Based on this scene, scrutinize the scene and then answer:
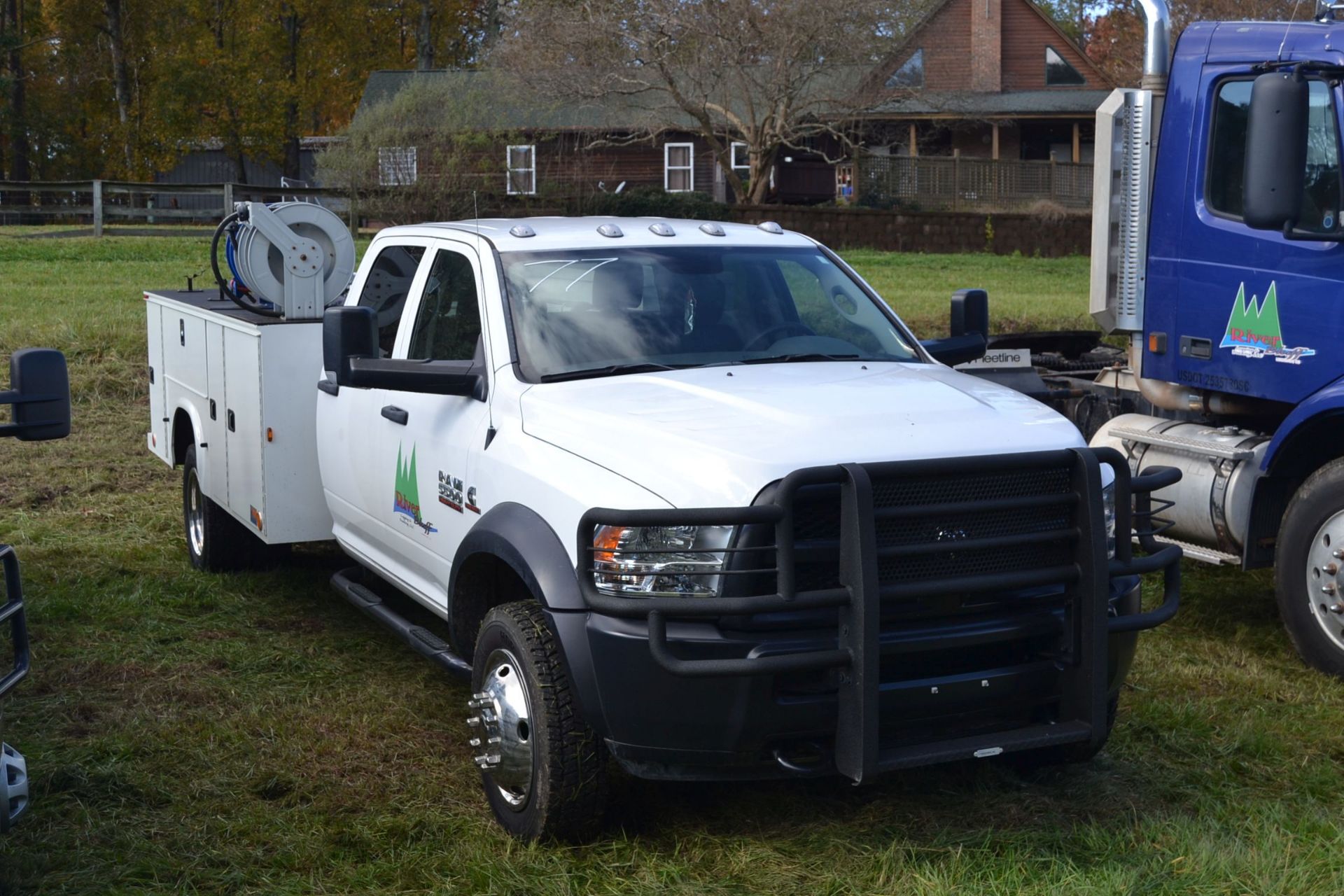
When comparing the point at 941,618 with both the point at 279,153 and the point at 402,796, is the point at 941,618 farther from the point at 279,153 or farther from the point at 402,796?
the point at 279,153

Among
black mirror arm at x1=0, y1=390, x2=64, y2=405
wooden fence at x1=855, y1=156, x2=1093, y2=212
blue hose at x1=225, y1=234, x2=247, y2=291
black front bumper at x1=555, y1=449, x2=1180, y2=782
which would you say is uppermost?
wooden fence at x1=855, y1=156, x2=1093, y2=212

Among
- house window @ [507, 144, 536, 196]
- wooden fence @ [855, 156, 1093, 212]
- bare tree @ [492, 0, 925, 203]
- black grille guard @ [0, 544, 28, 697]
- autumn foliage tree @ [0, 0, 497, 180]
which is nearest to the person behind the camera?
black grille guard @ [0, 544, 28, 697]

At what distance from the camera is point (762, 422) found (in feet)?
14.8

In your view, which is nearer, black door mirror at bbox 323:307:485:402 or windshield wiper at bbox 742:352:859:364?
black door mirror at bbox 323:307:485:402

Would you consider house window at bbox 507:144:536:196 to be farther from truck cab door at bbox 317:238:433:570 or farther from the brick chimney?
truck cab door at bbox 317:238:433:570

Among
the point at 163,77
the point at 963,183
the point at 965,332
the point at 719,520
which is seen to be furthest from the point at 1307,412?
the point at 163,77

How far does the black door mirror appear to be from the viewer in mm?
5184

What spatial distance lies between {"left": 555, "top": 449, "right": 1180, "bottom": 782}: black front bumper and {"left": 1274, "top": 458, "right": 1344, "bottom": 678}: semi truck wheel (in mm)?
2148

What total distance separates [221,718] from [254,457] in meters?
1.55

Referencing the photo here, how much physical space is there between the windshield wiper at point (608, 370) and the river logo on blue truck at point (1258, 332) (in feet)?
9.20

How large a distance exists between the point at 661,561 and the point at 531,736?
757 millimetres

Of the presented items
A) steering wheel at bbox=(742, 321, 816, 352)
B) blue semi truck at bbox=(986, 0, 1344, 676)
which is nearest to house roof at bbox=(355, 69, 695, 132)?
blue semi truck at bbox=(986, 0, 1344, 676)

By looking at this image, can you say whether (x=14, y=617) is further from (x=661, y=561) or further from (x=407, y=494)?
(x=407, y=494)

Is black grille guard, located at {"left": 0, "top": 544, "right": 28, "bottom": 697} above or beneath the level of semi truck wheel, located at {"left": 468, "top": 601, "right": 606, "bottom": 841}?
above
